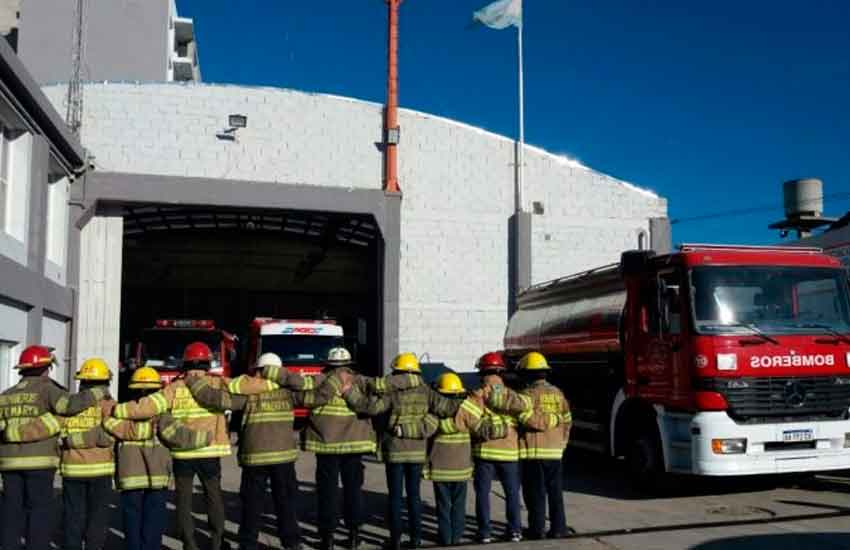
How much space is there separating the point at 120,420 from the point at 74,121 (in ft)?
40.1

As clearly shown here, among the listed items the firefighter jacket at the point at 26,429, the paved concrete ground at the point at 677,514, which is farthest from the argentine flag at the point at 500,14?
the firefighter jacket at the point at 26,429

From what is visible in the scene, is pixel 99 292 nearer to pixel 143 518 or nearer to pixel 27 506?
A: pixel 27 506

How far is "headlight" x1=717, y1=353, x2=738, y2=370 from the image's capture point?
9148mm

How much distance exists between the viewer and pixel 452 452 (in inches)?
309

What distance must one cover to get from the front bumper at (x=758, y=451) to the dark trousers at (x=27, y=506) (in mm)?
6584

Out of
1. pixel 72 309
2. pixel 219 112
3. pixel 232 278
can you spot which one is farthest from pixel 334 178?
pixel 232 278

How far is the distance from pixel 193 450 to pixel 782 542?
5.29 metres

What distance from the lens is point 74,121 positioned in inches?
682

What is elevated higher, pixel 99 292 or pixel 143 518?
pixel 99 292

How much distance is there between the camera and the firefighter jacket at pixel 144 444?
22.9ft

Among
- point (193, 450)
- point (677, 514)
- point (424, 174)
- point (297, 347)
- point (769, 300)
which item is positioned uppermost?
point (424, 174)

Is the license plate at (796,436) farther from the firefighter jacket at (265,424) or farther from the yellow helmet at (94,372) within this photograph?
the yellow helmet at (94,372)

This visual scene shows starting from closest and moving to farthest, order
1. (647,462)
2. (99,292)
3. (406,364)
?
(406,364) < (647,462) < (99,292)

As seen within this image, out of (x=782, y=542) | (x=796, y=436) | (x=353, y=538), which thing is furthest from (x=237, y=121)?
(x=782, y=542)
